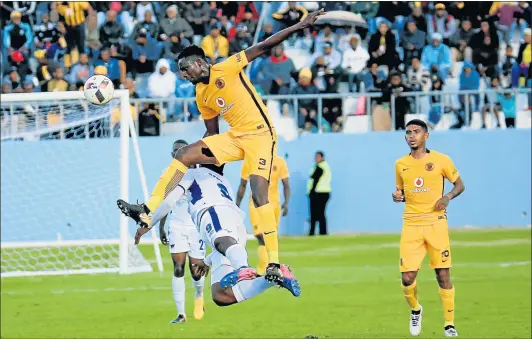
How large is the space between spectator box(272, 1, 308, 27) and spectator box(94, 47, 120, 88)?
411cm

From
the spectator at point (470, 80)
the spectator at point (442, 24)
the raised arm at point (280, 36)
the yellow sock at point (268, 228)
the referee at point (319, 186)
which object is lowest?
the referee at point (319, 186)

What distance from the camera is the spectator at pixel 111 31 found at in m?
28.3

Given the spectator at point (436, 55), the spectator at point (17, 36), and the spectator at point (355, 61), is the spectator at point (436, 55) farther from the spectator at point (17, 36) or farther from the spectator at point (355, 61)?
the spectator at point (17, 36)

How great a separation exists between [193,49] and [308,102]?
18.0 metres

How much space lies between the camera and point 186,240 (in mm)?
15102

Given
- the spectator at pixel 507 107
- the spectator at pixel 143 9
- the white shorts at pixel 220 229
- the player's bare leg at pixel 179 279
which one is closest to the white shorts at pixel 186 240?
the player's bare leg at pixel 179 279

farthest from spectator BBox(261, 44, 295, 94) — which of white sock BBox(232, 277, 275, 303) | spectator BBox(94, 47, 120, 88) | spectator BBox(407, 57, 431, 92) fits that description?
white sock BBox(232, 277, 275, 303)

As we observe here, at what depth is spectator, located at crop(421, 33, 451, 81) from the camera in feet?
92.4

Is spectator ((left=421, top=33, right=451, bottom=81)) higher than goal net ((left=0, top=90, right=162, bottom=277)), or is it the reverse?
spectator ((left=421, top=33, right=451, bottom=81))

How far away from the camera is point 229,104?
10.5m

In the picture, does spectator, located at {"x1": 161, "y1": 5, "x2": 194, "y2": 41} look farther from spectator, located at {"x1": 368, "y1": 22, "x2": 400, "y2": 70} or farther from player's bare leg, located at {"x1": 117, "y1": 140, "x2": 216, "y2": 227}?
player's bare leg, located at {"x1": 117, "y1": 140, "x2": 216, "y2": 227}

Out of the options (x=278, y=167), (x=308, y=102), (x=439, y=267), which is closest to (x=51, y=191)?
(x=308, y=102)

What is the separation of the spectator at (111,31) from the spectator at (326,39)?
16.2ft

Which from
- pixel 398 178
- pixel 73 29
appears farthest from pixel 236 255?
pixel 73 29
